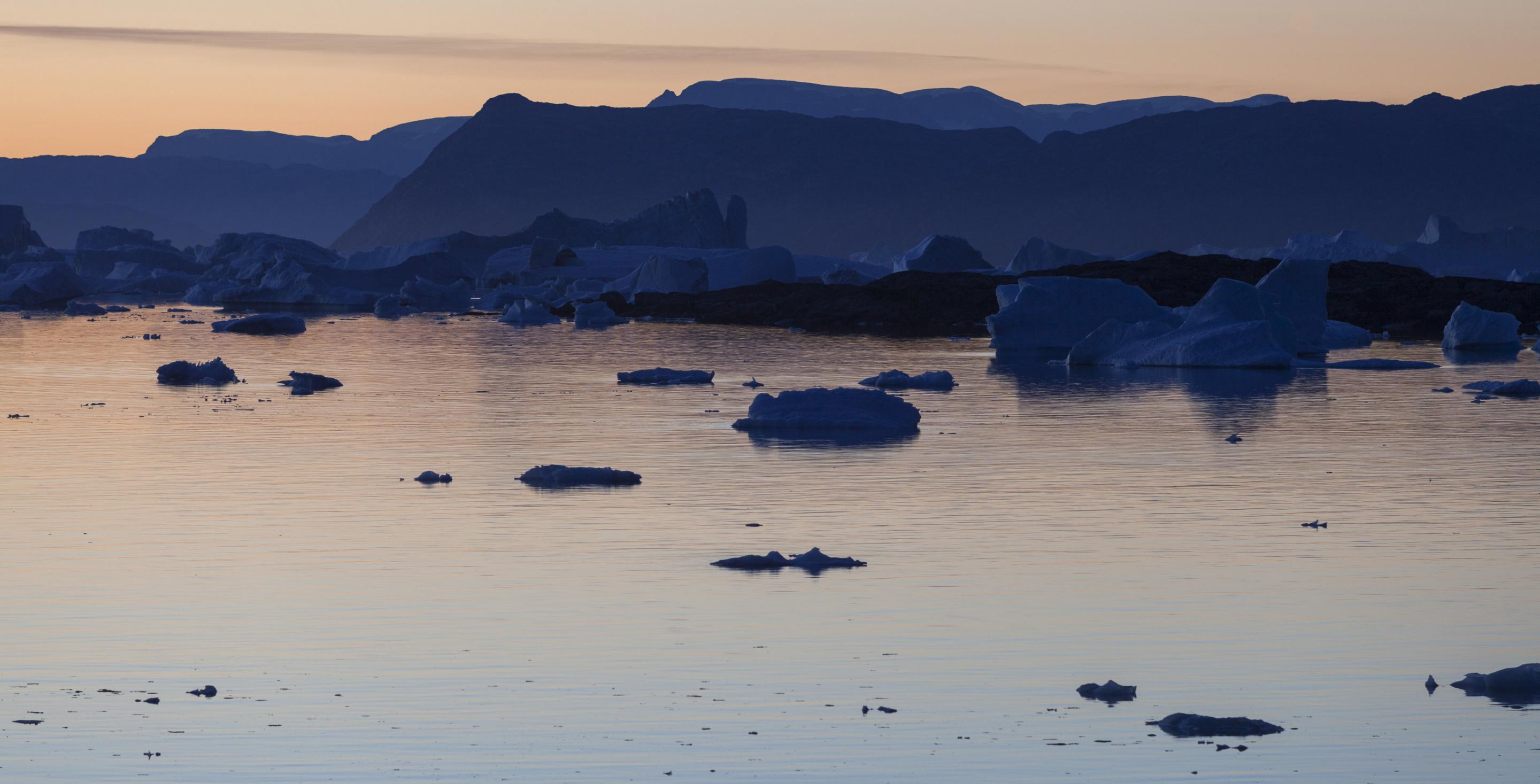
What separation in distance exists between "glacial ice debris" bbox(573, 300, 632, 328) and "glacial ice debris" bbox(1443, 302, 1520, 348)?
78.4 feet

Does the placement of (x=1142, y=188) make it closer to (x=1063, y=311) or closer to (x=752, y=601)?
(x=1063, y=311)

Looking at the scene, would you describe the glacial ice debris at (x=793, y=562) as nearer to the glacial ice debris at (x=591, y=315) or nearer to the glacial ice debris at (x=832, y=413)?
the glacial ice debris at (x=832, y=413)

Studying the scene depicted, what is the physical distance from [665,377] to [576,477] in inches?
537

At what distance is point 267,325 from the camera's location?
158ft

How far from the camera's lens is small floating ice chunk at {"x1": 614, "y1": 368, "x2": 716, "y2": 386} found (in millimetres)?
29859

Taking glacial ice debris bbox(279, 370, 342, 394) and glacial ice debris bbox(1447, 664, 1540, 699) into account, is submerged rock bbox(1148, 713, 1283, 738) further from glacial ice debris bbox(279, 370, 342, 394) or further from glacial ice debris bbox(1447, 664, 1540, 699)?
glacial ice debris bbox(279, 370, 342, 394)

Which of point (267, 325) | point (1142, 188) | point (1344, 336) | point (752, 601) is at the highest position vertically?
point (1142, 188)

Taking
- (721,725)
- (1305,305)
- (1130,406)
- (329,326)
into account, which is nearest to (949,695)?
(721,725)

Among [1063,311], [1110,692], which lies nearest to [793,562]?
[1110,692]

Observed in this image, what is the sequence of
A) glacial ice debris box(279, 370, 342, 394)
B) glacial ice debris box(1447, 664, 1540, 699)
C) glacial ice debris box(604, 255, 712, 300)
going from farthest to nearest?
glacial ice debris box(604, 255, 712, 300) < glacial ice debris box(279, 370, 342, 394) < glacial ice debris box(1447, 664, 1540, 699)

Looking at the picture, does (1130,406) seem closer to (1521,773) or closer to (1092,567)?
(1092,567)

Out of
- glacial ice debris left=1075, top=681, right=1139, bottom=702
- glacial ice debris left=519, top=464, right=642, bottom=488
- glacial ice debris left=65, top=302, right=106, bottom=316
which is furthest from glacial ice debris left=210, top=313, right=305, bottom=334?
glacial ice debris left=1075, top=681, right=1139, bottom=702

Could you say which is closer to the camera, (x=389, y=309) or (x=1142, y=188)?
(x=389, y=309)

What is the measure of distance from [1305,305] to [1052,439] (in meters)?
21.2
